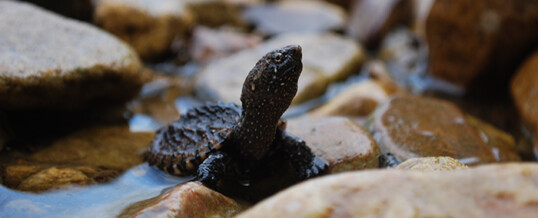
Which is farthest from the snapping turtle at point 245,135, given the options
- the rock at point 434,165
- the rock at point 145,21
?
the rock at point 145,21

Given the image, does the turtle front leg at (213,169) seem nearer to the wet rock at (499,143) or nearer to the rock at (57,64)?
the rock at (57,64)

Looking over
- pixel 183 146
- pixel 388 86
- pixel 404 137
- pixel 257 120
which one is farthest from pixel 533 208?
pixel 388 86

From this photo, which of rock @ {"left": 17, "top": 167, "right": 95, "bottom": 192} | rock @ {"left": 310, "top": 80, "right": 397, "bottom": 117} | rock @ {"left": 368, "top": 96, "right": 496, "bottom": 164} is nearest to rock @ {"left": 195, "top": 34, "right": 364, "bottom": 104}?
rock @ {"left": 310, "top": 80, "right": 397, "bottom": 117}

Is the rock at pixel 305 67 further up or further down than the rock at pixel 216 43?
further down

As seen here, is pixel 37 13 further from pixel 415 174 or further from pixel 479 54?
pixel 479 54

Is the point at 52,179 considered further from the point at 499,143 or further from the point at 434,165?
the point at 499,143

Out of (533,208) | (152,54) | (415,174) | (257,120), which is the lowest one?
(533,208)
